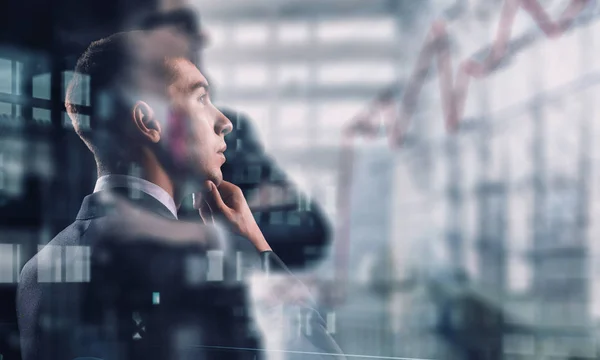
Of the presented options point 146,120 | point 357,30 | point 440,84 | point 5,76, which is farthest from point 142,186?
point 440,84

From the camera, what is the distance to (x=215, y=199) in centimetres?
134

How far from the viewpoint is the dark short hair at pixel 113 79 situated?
1320mm

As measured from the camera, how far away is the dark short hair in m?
1.32

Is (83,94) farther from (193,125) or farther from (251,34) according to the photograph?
(251,34)

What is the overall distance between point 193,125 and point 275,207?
0.29 meters

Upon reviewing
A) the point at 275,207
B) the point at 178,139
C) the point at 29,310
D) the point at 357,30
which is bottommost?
the point at 29,310

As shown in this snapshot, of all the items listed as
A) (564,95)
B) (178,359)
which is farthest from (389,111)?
(564,95)

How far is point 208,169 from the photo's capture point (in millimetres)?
1330

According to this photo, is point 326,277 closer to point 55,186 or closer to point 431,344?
point 431,344

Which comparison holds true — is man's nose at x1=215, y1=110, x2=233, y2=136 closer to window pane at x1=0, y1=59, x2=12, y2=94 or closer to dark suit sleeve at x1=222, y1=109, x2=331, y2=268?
dark suit sleeve at x1=222, y1=109, x2=331, y2=268

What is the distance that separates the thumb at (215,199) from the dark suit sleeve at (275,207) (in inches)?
1.6

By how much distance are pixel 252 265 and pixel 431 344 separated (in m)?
0.49

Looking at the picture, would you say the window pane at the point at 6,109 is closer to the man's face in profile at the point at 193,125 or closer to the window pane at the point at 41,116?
the window pane at the point at 41,116

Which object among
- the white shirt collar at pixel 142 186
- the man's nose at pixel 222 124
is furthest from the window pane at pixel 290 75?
the white shirt collar at pixel 142 186
